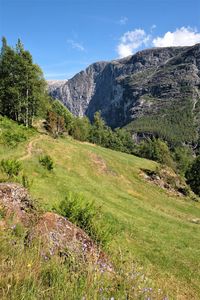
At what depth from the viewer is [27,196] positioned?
9.55m

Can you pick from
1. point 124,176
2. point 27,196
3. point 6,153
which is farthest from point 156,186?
point 27,196

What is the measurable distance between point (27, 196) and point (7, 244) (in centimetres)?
400

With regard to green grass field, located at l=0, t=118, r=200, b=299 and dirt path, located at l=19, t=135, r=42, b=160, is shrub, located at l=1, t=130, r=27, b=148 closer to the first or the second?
green grass field, located at l=0, t=118, r=200, b=299

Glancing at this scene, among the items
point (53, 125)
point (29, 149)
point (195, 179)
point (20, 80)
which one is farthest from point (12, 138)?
point (195, 179)

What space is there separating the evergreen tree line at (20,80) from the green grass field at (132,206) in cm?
1225

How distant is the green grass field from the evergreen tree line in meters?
12.2

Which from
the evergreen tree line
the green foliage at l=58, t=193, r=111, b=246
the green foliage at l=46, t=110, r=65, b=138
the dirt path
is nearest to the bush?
the dirt path

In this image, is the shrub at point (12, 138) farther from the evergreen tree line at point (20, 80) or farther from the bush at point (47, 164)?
the evergreen tree line at point (20, 80)

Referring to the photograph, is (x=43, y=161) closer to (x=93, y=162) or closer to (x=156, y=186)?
(x=93, y=162)

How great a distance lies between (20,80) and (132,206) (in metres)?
29.8

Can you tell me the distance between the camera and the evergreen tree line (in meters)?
45.8

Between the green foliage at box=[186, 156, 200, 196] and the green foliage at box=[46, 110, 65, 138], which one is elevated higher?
the green foliage at box=[46, 110, 65, 138]

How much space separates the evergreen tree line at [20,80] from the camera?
4578 centimetres

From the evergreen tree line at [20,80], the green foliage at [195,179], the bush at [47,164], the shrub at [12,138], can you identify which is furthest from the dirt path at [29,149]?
the green foliage at [195,179]
